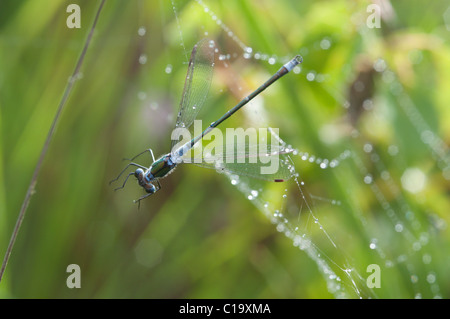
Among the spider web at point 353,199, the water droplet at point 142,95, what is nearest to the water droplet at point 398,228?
the spider web at point 353,199

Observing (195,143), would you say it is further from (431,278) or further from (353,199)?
(431,278)

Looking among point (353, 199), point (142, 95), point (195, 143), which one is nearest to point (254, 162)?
point (195, 143)

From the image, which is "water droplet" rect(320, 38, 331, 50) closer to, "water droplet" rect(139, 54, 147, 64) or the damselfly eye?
"water droplet" rect(139, 54, 147, 64)

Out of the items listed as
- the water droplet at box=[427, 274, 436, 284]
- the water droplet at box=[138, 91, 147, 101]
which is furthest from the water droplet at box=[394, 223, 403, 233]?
the water droplet at box=[138, 91, 147, 101]

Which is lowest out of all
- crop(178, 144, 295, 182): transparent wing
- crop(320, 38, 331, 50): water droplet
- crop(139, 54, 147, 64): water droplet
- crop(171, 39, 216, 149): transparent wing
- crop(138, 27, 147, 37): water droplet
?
crop(178, 144, 295, 182): transparent wing

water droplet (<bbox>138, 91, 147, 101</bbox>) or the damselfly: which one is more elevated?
water droplet (<bbox>138, 91, 147, 101</bbox>)

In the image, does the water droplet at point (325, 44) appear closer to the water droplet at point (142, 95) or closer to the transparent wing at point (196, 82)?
the transparent wing at point (196, 82)
